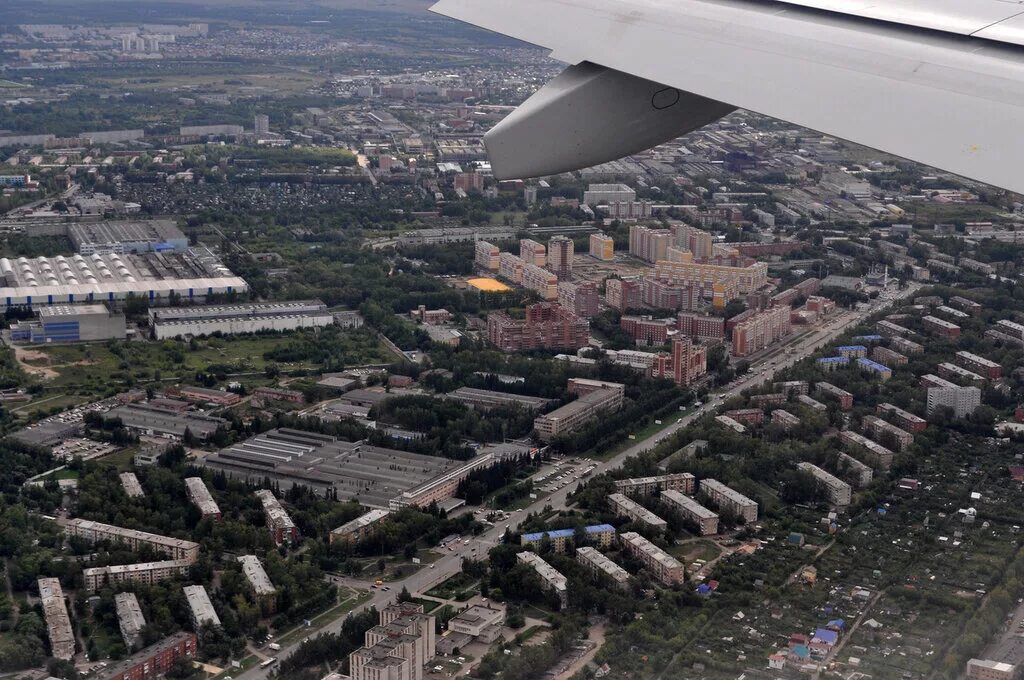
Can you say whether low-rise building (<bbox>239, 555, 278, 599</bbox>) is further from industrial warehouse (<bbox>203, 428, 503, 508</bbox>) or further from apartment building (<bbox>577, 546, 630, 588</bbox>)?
apartment building (<bbox>577, 546, 630, 588</bbox>)

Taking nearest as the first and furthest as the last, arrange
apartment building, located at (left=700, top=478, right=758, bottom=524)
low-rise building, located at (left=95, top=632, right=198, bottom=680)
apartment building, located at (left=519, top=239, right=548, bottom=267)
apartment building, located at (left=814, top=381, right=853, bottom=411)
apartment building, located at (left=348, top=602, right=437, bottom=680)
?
apartment building, located at (left=348, top=602, right=437, bottom=680) → low-rise building, located at (left=95, top=632, right=198, bottom=680) → apartment building, located at (left=700, top=478, right=758, bottom=524) → apartment building, located at (left=814, top=381, right=853, bottom=411) → apartment building, located at (left=519, top=239, right=548, bottom=267)

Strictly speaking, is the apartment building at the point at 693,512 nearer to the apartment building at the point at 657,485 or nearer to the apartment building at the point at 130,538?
the apartment building at the point at 657,485

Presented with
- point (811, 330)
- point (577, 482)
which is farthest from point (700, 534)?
point (811, 330)

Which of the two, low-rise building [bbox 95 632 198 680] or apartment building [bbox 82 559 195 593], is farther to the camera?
apartment building [bbox 82 559 195 593]

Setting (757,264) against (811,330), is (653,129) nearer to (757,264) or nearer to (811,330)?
(811,330)

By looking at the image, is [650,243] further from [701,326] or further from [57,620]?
[57,620]

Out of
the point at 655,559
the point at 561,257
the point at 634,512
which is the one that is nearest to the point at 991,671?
the point at 655,559

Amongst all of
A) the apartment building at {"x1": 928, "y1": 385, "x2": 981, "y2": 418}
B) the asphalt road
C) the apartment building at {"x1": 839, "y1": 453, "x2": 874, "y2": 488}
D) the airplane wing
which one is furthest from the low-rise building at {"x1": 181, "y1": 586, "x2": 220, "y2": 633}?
the apartment building at {"x1": 928, "y1": 385, "x2": 981, "y2": 418}
